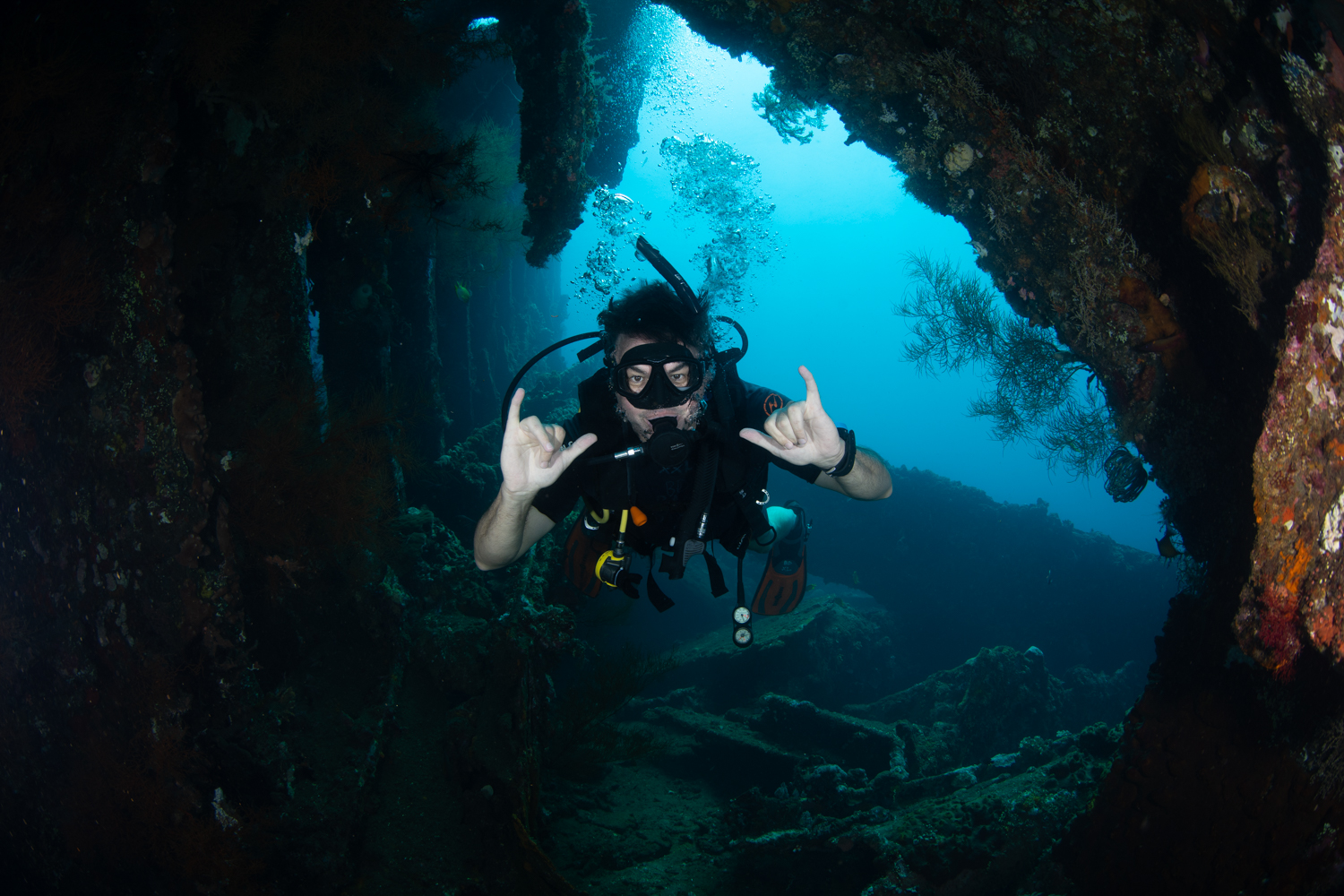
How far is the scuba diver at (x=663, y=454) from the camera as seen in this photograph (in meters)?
2.84

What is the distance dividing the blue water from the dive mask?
55.7 meters

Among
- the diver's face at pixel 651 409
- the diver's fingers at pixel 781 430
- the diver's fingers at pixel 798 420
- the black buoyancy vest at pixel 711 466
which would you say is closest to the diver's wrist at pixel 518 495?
the black buoyancy vest at pixel 711 466

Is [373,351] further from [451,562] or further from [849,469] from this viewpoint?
[849,469]

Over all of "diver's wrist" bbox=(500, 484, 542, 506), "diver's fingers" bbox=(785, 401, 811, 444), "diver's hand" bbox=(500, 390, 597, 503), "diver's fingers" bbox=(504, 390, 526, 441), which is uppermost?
"diver's fingers" bbox=(785, 401, 811, 444)

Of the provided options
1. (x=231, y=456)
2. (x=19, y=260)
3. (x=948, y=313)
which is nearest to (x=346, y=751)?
(x=231, y=456)

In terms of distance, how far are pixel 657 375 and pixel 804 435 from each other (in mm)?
900

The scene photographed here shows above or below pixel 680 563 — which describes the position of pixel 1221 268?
above

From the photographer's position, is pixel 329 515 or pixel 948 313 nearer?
pixel 329 515

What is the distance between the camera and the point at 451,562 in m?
5.11

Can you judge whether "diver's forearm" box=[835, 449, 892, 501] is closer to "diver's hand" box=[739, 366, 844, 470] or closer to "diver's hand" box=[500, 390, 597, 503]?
"diver's hand" box=[739, 366, 844, 470]

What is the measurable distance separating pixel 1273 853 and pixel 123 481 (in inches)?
232

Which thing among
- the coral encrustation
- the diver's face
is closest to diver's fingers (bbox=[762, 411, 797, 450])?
the diver's face

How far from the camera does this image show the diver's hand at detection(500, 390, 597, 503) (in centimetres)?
275

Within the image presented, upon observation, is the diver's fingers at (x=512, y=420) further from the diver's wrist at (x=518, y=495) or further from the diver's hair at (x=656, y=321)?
the diver's hair at (x=656, y=321)
